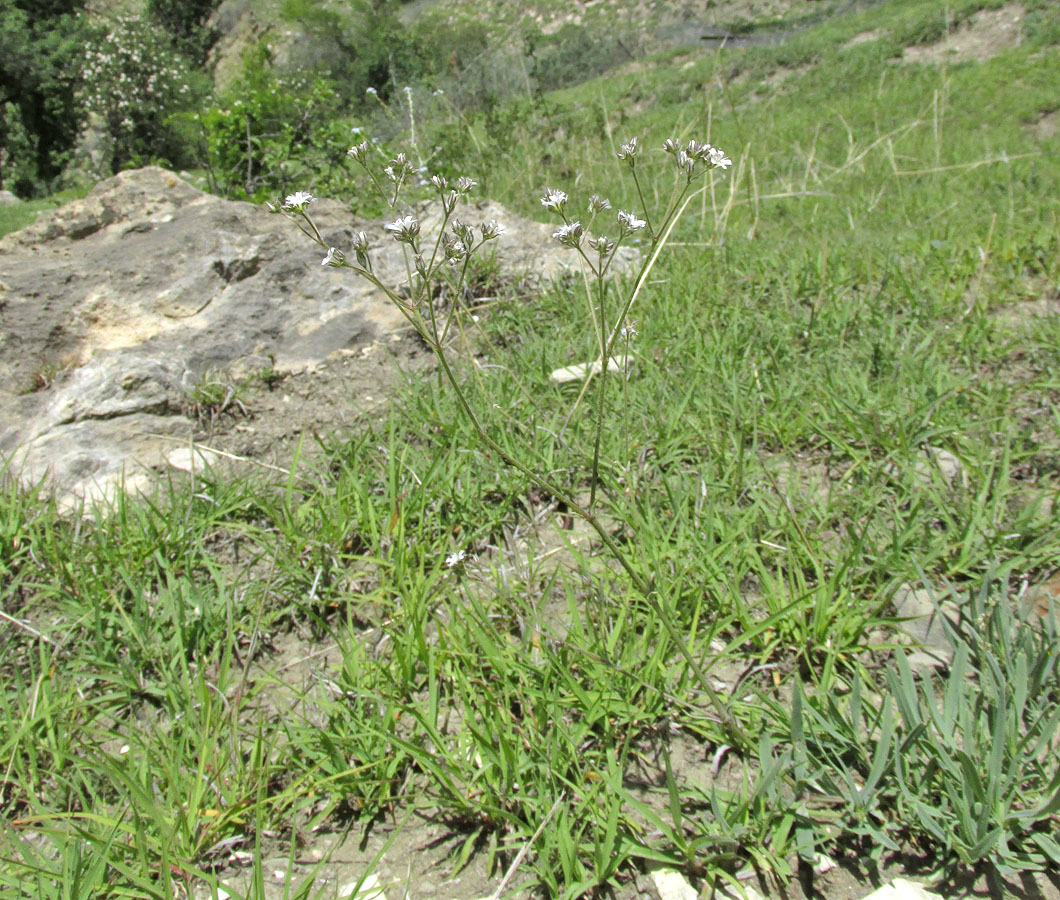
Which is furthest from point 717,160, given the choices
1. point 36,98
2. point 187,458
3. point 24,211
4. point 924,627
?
point 36,98

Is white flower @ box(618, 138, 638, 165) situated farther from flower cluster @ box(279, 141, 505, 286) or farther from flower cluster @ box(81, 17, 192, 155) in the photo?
flower cluster @ box(81, 17, 192, 155)

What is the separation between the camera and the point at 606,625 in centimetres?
173

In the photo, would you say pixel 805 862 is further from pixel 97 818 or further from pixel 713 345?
pixel 713 345

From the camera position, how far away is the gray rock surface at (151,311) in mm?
2527

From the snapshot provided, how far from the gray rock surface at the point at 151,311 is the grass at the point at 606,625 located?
1.31ft

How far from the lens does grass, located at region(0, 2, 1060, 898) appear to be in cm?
131

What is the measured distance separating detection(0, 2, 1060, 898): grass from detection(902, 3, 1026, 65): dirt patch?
912 centimetres

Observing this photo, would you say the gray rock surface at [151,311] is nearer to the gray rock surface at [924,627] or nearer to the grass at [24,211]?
the gray rock surface at [924,627]

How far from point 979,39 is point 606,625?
41.4ft

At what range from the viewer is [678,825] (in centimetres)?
125

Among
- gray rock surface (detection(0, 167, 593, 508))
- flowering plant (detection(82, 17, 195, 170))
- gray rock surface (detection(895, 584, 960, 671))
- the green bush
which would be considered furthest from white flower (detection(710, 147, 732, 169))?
the green bush

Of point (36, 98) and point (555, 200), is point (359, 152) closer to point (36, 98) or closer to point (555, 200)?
point (555, 200)

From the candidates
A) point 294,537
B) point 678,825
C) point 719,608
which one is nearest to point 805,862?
point 678,825

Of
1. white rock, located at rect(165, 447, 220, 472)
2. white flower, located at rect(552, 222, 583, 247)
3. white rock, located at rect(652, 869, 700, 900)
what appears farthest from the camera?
white rock, located at rect(165, 447, 220, 472)
